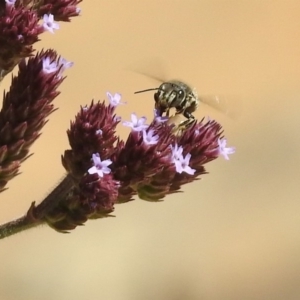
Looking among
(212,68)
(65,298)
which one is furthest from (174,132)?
(212,68)

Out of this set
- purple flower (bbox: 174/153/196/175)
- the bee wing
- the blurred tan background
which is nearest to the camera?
purple flower (bbox: 174/153/196/175)

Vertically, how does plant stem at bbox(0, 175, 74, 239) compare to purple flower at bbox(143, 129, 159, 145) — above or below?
below

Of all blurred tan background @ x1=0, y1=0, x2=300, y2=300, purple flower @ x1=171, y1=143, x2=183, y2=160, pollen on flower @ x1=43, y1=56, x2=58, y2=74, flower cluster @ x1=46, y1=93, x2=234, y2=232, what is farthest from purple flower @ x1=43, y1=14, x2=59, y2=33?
Answer: blurred tan background @ x1=0, y1=0, x2=300, y2=300

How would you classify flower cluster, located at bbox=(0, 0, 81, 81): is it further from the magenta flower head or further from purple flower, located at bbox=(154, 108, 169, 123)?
purple flower, located at bbox=(154, 108, 169, 123)

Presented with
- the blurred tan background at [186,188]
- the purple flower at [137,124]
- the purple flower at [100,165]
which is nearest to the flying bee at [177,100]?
the purple flower at [137,124]

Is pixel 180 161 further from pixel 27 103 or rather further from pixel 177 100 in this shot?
pixel 27 103

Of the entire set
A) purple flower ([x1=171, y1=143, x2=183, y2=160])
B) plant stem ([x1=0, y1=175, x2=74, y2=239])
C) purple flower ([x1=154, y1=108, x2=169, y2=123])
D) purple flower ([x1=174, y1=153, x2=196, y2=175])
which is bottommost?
plant stem ([x1=0, y1=175, x2=74, y2=239])

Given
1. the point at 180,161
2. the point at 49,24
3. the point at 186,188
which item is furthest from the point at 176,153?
the point at 186,188
